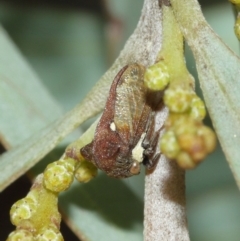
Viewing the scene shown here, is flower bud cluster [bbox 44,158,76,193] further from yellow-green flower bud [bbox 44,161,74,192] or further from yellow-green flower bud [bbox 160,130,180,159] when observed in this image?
yellow-green flower bud [bbox 160,130,180,159]

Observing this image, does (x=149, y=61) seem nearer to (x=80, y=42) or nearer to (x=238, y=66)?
(x=238, y=66)

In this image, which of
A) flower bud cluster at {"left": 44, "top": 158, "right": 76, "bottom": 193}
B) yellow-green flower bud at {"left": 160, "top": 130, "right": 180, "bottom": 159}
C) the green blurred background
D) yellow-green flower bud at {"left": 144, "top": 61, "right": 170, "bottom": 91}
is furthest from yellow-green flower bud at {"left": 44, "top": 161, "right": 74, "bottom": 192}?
the green blurred background

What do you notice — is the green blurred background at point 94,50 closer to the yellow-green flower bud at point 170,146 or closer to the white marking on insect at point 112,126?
the white marking on insect at point 112,126

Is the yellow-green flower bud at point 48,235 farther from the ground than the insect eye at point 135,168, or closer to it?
closer to it

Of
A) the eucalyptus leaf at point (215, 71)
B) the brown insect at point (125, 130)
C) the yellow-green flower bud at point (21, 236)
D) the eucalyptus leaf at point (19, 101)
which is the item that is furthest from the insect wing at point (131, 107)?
the eucalyptus leaf at point (19, 101)

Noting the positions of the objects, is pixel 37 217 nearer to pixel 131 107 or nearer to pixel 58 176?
pixel 58 176
